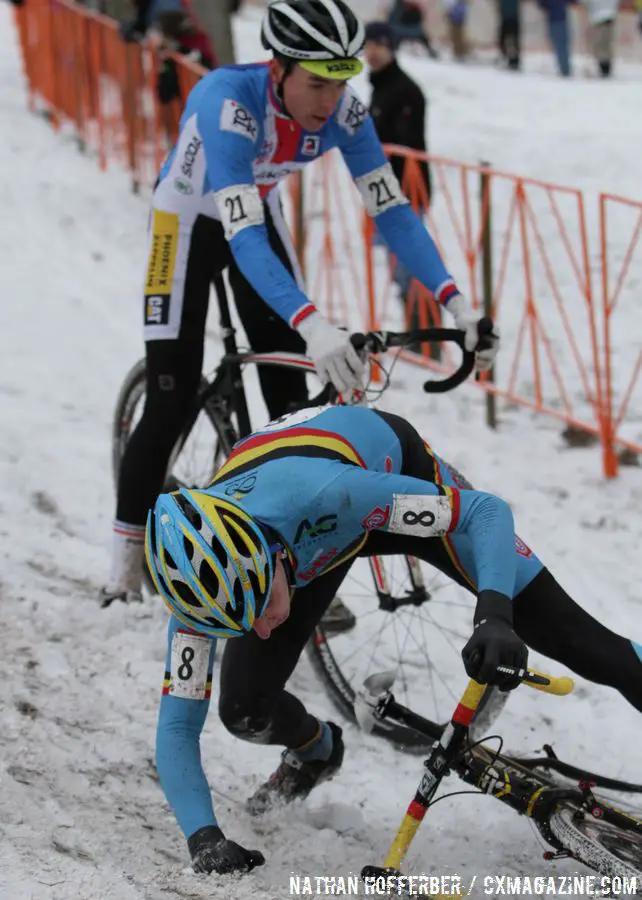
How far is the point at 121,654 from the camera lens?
504 cm

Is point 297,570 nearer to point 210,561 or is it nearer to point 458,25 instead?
point 210,561

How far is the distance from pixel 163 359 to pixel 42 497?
5.41 ft

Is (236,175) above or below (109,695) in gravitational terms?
above

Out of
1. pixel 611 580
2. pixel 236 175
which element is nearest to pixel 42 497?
pixel 236 175

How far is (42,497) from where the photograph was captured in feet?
20.2

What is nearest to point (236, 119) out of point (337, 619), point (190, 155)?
point (190, 155)

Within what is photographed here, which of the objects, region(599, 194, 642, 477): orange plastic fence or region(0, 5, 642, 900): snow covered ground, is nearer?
region(0, 5, 642, 900): snow covered ground

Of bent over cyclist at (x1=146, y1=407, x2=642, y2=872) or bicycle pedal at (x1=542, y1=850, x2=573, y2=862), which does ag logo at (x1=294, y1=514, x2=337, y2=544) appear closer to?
bent over cyclist at (x1=146, y1=407, x2=642, y2=872)

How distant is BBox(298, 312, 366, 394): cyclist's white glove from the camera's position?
397 centimetres

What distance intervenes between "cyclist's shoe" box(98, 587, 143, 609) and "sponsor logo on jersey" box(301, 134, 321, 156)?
1909 mm

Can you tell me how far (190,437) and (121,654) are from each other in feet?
3.25

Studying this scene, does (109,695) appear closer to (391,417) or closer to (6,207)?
(391,417)

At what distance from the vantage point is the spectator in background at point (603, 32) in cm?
1667

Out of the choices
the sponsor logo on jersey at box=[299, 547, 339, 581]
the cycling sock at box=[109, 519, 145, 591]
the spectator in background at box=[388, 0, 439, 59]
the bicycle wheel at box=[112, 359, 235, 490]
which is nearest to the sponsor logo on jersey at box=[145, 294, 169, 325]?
the bicycle wheel at box=[112, 359, 235, 490]
